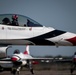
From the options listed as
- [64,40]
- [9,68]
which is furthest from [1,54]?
[9,68]

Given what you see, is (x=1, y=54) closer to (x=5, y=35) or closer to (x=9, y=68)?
(x=5, y=35)

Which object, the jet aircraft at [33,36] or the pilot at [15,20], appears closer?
the jet aircraft at [33,36]

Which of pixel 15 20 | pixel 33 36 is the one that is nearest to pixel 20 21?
pixel 15 20

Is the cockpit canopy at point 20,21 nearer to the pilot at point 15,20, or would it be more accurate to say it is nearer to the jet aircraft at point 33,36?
the pilot at point 15,20

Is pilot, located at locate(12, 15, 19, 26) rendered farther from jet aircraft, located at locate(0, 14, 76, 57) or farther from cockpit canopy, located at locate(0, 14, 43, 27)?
jet aircraft, located at locate(0, 14, 76, 57)

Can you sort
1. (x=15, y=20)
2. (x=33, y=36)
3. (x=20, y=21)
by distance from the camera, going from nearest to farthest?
(x=33, y=36) → (x=15, y=20) → (x=20, y=21)

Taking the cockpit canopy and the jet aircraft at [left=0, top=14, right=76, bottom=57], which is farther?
the cockpit canopy

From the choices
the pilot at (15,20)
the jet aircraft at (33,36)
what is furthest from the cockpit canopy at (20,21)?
the jet aircraft at (33,36)

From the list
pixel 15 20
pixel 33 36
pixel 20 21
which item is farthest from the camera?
pixel 20 21

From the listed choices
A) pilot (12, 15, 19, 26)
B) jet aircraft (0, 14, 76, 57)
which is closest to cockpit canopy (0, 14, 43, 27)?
pilot (12, 15, 19, 26)

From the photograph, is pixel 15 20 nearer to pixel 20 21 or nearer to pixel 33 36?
pixel 20 21

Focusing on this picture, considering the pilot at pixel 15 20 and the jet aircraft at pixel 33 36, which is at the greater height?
the pilot at pixel 15 20

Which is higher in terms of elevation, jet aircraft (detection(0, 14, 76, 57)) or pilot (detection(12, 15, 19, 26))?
pilot (detection(12, 15, 19, 26))

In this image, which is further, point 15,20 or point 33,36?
point 15,20
